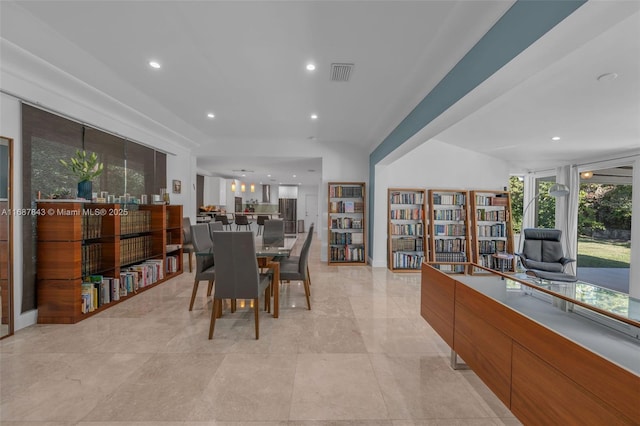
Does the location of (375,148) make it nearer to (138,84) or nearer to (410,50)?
(410,50)

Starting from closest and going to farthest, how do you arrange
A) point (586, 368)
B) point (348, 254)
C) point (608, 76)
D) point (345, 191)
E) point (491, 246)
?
point (586, 368), point (608, 76), point (491, 246), point (348, 254), point (345, 191)

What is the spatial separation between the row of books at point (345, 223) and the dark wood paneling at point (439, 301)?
3667 millimetres

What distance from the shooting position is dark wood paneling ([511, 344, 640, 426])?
0.91 meters

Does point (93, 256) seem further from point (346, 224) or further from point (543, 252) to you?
point (543, 252)

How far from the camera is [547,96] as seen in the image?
3.10 m

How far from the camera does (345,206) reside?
6289 millimetres

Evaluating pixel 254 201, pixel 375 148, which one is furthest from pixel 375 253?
pixel 254 201

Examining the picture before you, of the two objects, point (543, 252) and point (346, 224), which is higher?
point (346, 224)

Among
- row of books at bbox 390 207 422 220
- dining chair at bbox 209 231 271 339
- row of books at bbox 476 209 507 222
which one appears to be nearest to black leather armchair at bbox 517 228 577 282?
row of books at bbox 476 209 507 222

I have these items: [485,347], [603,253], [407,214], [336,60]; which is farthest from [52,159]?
[603,253]

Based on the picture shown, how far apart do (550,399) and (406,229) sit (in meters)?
4.86

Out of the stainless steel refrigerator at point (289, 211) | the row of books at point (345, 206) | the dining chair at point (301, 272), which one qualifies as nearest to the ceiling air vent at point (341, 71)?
the dining chair at point (301, 272)

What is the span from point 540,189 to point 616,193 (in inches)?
65.6

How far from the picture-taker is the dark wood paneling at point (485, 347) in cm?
142
